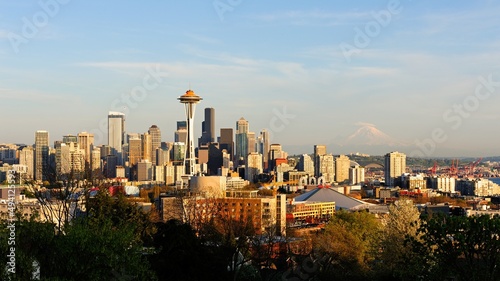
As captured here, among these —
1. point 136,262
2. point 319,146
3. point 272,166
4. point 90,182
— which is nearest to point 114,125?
point 272,166

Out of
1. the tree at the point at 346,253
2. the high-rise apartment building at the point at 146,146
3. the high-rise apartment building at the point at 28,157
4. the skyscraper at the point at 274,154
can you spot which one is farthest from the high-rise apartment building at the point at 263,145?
the tree at the point at 346,253

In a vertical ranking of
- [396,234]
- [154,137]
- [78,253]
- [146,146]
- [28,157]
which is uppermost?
[154,137]

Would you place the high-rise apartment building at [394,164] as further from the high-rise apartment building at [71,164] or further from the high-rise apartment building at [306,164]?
the high-rise apartment building at [71,164]

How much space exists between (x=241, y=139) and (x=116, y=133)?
25.1 meters

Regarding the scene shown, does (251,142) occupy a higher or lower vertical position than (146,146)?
higher

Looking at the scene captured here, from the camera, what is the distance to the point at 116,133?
110m

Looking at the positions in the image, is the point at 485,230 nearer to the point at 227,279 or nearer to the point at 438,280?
the point at 438,280

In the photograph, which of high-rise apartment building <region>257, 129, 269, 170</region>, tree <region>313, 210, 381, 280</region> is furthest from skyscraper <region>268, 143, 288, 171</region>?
tree <region>313, 210, 381, 280</region>

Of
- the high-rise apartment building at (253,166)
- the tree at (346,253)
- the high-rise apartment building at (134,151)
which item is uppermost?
the high-rise apartment building at (134,151)

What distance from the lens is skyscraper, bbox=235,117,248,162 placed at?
124 metres

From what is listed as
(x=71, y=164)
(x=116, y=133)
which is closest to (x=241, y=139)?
(x=116, y=133)

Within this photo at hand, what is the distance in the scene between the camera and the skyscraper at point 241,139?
123750mm

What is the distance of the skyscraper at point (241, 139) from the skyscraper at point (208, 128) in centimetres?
833

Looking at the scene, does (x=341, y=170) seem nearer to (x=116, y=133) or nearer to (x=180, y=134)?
(x=180, y=134)
